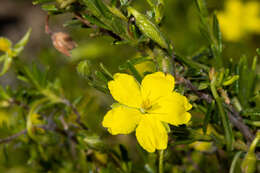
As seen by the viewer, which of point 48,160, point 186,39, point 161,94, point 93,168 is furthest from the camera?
point 186,39

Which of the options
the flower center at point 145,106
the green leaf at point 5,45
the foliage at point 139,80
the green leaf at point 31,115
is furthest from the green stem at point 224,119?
the green leaf at point 5,45

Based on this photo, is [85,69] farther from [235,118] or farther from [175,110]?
[235,118]

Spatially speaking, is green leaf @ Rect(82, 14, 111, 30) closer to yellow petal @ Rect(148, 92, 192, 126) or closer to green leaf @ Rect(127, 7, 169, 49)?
green leaf @ Rect(127, 7, 169, 49)

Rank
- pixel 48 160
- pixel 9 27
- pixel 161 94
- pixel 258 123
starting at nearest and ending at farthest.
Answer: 1. pixel 161 94
2. pixel 258 123
3. pixel 48 160
4. pixel 9 27

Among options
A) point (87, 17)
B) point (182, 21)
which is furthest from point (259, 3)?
point (87, 17)

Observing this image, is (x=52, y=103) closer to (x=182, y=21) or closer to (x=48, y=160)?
(x=48, y=160)

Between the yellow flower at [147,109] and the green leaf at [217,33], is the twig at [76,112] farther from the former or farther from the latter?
the green leaf at [217,33]

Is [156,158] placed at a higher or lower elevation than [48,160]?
higher
